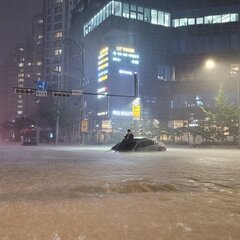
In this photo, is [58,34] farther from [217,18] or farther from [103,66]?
[217,18]

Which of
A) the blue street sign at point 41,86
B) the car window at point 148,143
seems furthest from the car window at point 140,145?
the blue street sign at point 41,86

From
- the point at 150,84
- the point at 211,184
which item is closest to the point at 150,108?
the point at 150,84

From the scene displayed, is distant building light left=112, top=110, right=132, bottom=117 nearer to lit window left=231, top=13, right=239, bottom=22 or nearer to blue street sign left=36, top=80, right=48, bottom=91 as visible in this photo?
lit window left=231, top=13, right=239, bottom=22

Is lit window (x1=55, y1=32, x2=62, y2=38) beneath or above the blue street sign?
above

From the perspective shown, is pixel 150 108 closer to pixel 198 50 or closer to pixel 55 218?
pixel 198 50

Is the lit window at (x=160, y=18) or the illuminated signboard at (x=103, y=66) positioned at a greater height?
the lit window at (x=160, y=18)

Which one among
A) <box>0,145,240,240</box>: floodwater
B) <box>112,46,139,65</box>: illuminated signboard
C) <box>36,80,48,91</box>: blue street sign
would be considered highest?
<box>112,46,139,65</box>: illuminated signboard

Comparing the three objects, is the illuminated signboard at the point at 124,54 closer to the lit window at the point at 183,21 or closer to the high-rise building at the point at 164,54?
the high-rise building at the point at 164,54

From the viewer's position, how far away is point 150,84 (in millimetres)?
81750

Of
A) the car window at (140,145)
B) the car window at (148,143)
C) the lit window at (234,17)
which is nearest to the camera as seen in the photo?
the car window at (140,145)

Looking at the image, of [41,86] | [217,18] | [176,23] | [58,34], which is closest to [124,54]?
[176,23]

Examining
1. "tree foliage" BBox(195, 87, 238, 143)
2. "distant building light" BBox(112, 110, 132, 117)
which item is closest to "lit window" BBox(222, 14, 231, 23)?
"distant building light" BBox(112, 110, 132, 117)

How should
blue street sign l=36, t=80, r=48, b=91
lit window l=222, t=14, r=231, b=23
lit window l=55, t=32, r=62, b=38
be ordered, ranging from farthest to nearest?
lit window l=55, t=32, r=62, b=38
lit window l=222, t=14, r=231, b=23
blue street sign l=36, t=80, r=48, b=91

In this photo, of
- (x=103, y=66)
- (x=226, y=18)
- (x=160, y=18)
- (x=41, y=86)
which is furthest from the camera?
(x=160, y=18)
